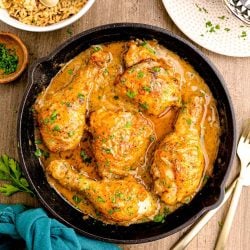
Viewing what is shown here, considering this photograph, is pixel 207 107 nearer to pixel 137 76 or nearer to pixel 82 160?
pixel 137 76

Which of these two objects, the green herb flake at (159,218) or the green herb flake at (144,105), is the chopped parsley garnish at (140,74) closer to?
the green herb flake at (144,105)

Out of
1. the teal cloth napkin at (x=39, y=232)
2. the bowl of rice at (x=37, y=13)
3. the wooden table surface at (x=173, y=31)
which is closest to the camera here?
the teal cloth napkin at (x=39, y=232)

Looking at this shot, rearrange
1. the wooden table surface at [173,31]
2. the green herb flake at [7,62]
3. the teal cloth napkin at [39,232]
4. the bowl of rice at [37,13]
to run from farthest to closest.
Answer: the wooden table surface at [173,31] → the green herb flake at [7,62] → the bowl of rice at [37,13] → the teal cloth napkin at [39,232]

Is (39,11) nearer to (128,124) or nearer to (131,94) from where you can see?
(131,94)

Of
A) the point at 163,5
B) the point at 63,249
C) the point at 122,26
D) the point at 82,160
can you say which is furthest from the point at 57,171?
the point at 163,5

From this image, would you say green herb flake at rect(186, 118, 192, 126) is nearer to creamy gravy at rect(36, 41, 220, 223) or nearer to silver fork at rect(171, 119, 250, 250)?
creamy gravy at rect(36, 41, 220, 223)

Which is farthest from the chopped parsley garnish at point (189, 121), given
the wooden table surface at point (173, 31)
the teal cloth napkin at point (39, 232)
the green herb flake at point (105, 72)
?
the teal cloth napkin at point (39, 232)
